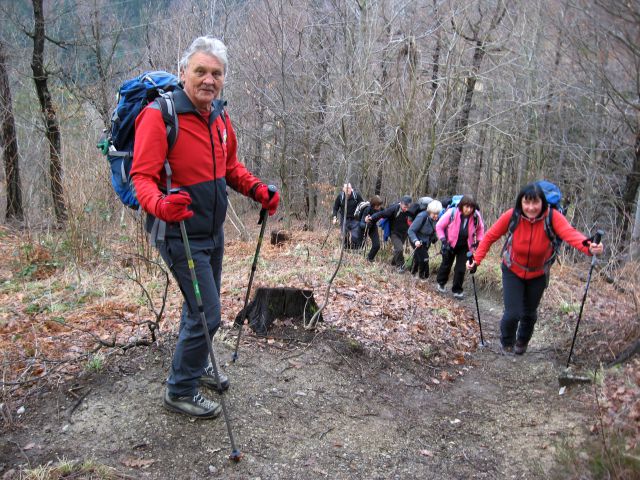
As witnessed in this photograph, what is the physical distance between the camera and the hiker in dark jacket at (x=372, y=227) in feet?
37.3

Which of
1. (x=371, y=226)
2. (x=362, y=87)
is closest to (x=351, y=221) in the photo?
(x=371, y=226)

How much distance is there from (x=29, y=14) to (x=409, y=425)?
17.9 meters

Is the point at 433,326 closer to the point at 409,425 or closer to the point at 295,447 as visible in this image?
the point at 409,425

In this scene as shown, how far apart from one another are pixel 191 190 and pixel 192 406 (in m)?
1.60

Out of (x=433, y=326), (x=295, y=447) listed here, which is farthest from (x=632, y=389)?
(x=433, y=326)

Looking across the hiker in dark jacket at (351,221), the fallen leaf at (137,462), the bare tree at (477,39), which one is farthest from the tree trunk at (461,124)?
the fallen leaf at (137,462)

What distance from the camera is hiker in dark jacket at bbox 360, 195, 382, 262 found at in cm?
1137

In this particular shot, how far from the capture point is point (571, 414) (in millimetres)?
4180

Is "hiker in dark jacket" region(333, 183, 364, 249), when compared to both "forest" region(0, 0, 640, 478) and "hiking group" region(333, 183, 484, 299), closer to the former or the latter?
"hiking group" region(333, 183, 484, 299)

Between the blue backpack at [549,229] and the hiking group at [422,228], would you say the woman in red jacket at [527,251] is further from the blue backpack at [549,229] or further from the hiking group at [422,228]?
the hiking group at [422,228]

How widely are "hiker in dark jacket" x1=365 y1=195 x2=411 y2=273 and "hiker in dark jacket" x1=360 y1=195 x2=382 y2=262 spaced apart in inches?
9.4

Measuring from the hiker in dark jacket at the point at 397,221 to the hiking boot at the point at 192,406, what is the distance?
780cm

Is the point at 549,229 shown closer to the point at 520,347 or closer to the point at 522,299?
the point at 522,299

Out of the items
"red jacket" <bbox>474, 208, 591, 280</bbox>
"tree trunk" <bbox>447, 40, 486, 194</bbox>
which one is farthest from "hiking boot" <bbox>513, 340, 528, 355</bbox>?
"tree trunk" <bbox>447, 40, 486, 194</bbox>
